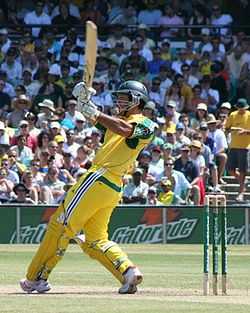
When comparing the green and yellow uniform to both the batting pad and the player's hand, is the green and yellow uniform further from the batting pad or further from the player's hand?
the player's hand

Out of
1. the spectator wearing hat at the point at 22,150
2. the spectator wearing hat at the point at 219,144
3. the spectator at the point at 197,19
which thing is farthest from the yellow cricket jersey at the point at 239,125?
the spectator at the point at 197,19

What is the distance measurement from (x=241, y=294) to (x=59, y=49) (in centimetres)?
1615

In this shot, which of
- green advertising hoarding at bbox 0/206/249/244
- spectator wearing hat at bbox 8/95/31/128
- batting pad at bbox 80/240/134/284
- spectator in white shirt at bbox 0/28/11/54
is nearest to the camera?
batting pad at bbox 80/240/134/284

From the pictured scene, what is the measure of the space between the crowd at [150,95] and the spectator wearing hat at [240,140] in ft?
0.07

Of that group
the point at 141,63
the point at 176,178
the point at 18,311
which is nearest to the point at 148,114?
the point at 176,178

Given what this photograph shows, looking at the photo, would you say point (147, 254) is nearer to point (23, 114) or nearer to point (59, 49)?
point (23, 114)

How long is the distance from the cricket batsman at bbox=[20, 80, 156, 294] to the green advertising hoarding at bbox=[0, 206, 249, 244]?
9.20 meters

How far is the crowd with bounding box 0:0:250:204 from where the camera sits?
68.3 feet

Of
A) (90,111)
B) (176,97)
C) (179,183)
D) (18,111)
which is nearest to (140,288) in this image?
(90,111)

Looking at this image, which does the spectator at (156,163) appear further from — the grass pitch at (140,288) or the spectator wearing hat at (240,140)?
the grass pitch at (140,288)

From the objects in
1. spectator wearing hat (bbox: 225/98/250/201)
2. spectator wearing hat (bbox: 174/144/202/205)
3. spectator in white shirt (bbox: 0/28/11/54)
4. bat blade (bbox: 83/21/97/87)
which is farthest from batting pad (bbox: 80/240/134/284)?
spectator in white shirt (bbox: 0/28/11/54)

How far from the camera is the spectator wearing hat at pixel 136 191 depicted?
20562mm

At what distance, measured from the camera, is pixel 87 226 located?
10.6 m

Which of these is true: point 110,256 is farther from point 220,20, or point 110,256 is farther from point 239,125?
point 220,20
